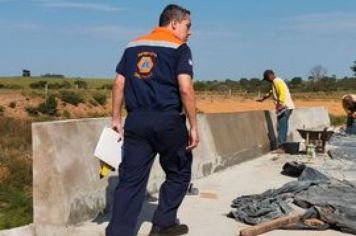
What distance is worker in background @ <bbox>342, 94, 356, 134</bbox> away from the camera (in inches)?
704

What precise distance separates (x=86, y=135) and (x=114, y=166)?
1.19m

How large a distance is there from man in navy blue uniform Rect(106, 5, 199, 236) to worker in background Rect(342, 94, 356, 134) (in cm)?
1239

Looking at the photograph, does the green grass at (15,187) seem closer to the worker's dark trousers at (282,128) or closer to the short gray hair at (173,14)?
the short gray hair at (173,14)

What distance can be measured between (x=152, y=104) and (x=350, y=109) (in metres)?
13.2

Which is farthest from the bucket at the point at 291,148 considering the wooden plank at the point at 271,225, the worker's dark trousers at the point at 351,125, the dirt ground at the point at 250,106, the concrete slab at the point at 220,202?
the dirt ground at the point at 250,106

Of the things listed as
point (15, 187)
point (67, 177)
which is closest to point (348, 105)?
point (15, 187)

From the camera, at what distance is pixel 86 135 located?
7.36 metres

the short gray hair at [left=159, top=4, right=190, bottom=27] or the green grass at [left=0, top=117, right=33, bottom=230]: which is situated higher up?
the short gray hair at [left=159, top=4, right=190, bottom=27]

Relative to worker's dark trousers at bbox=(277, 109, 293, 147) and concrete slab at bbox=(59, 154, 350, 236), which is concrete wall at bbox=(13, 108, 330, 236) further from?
worker's dark trousers at bbox=(277, 109, 293, 147)

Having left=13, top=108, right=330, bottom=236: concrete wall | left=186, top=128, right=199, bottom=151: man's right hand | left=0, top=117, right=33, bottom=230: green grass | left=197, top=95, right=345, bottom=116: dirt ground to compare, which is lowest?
left=197, top=95, right=345, bottom=116: dirt ground

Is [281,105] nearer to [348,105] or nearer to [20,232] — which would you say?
[348,105]

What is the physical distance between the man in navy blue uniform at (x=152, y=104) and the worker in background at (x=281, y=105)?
9270mm

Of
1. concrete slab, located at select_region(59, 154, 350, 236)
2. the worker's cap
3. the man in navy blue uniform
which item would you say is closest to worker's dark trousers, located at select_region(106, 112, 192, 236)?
the man in navy blue uniform

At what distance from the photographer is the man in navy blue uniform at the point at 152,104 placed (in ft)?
19.7
